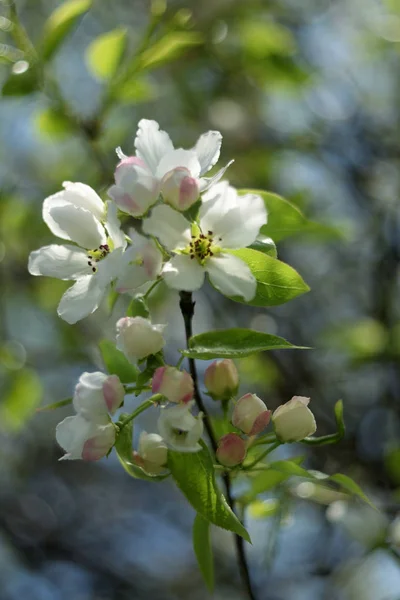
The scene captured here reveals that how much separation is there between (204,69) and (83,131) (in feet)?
5.11

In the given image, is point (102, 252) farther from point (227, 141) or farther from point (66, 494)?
point (66, 494)

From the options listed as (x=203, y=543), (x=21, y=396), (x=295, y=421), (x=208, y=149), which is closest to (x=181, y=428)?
(x=295, y=421)

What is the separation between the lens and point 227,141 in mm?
3449

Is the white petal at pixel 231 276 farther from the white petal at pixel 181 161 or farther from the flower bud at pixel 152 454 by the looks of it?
the flower bud at pixel 152 454

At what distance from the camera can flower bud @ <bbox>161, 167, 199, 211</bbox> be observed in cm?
100

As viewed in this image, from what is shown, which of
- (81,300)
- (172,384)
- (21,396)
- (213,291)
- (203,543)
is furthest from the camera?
(213,291)

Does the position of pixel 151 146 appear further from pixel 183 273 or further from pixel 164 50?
pixel 164 50

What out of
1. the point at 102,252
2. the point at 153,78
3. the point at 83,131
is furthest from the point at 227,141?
the point at 102,252

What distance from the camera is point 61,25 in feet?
5.54

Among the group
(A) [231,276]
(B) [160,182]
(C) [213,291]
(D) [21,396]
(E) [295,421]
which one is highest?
(B) [160,182]

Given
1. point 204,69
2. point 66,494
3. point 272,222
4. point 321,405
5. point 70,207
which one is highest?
point 70,207

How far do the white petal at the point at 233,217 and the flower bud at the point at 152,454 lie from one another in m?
0.30

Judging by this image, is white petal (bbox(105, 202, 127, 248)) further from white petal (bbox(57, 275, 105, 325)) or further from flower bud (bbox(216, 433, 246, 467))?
flower bud (bbox(216, 433, 246, 467))

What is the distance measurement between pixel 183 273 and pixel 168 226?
0.07 meters
